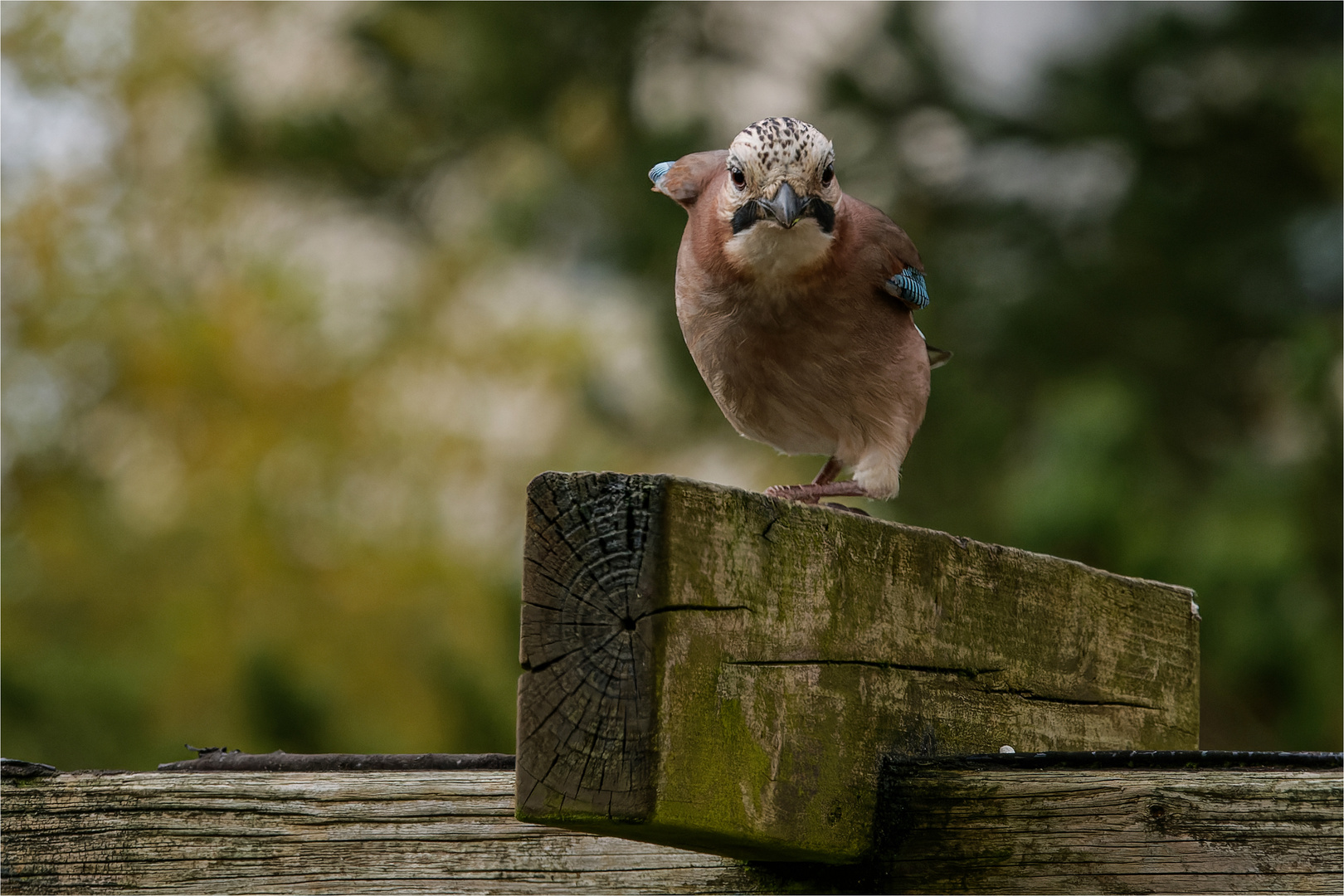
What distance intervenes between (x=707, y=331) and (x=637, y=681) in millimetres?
1660

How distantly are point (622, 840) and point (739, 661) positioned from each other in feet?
1.47

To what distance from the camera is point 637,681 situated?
5.43 ft

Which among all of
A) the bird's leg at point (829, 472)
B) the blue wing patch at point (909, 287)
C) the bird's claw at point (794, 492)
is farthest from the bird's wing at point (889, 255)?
the bird's claw at point (794, 492)

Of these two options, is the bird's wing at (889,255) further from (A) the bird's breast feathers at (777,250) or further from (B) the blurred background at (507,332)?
(B) the blurred background at (507,332)

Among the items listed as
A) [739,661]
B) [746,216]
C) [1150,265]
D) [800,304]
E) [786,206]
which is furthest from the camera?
[1150,265]

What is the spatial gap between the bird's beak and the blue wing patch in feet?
1.68

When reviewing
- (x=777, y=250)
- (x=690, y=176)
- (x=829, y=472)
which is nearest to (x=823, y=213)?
(x=777, y=250)

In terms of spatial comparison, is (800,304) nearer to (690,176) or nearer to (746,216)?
(746,216)

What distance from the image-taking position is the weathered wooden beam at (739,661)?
5.45ft

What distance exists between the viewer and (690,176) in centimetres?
346

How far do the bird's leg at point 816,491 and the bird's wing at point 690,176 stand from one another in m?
0.77

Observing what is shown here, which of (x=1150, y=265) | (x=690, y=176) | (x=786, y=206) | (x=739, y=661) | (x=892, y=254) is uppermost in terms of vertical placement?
(x=1150, y=265)

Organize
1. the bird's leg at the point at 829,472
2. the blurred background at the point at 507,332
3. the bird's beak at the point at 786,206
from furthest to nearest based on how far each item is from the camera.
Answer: the blurred background at the point at 507,332, the bird's leg at the point at 829,472, the bird's beak at the point at 786,206

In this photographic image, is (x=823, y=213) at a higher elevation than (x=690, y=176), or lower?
lower
